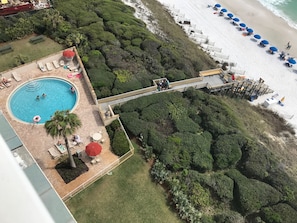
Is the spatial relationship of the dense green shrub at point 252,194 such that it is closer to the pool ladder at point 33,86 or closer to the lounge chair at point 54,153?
the lounge chair at point 54,153

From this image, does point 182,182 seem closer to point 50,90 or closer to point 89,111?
point 89,111

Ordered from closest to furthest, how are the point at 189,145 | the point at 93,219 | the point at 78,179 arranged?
the point at 93,219
the point at 78,179
the point at 189,145

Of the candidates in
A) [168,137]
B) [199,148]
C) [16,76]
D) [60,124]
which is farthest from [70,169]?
[16,76]

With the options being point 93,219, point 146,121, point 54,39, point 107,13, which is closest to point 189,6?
point 107,13

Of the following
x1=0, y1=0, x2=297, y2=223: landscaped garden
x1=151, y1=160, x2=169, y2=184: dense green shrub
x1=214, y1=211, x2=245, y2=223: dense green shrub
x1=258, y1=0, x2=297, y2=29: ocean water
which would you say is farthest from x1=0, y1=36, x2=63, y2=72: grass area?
x1=258, y1=0, x2=297, y2=29: ocean water

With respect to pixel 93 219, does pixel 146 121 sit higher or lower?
higher

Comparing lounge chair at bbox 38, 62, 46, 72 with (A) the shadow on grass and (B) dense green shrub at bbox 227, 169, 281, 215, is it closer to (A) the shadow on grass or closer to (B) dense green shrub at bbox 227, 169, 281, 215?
(A) the shadow on grass
